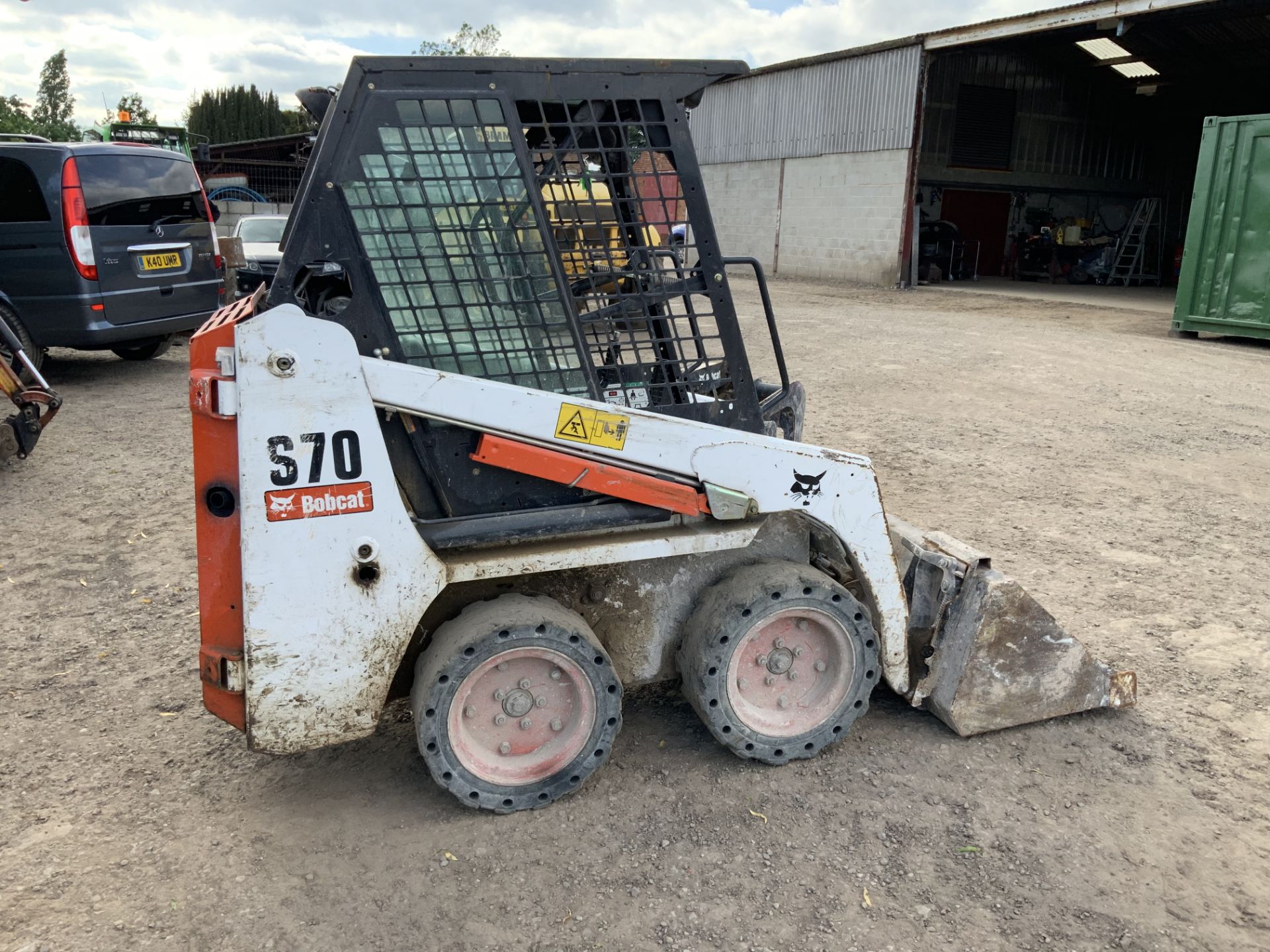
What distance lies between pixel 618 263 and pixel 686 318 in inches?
10.1

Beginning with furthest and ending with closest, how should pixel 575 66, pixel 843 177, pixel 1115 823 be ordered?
pixel 843 177, pixel 1115 823, pixel 575 66

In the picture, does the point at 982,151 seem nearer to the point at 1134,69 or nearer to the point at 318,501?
the point at 1134,69

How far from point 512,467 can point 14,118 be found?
45.9 m

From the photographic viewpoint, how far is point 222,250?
13484 millimetres

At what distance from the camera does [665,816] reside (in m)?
2.95

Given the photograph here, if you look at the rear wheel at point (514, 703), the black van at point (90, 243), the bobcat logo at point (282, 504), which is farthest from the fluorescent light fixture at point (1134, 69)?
the bobcat logo at point (282, 504)

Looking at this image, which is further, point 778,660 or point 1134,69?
point 1134,69

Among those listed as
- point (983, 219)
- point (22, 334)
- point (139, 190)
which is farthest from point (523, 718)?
point (983, 219)

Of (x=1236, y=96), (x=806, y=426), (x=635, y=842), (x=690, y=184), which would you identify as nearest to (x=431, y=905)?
(x=635, y=842)

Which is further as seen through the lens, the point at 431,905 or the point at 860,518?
the point at 860,518

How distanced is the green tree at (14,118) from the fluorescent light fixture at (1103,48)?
3056 centimetres

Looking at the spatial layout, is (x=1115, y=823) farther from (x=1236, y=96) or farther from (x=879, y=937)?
(x=1236, y=96)

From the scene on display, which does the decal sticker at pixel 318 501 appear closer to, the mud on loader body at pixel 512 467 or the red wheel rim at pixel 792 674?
the mud on loader body at pixel 512 467

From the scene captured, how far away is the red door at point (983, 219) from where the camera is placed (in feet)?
83.9
